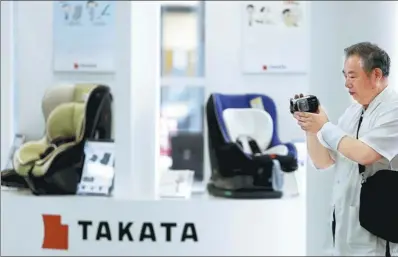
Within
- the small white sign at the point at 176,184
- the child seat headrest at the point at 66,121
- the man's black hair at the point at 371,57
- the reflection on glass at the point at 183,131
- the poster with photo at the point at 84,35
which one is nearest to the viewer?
the man's black hair at the point at 371,57

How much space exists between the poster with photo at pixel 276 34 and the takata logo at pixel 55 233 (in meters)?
1.88

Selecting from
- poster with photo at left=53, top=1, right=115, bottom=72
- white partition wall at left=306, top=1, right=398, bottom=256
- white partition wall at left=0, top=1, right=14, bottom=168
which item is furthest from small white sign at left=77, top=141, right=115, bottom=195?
Answer: white partition wall at left=306, top=1, right=398, bottom=256

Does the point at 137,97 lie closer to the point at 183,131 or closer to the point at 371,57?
the point at 183,131

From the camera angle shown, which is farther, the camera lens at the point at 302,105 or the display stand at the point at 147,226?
the display stand at the point at 147,226

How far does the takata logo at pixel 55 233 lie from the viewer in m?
3.97

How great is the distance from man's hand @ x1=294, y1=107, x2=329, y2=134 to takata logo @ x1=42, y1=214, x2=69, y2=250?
2599 mm

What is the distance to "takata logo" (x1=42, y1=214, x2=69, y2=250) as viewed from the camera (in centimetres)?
397

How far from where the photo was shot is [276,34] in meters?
4.36

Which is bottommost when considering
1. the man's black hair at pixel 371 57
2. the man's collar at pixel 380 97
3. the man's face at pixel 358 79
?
the man's collar at pixel 380 97

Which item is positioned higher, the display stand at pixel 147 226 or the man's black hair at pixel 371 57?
the man's black hair at pixel 371 57

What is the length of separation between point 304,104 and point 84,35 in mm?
2961

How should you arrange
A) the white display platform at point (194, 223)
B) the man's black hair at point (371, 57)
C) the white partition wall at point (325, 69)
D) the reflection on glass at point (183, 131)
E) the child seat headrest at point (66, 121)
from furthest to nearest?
the reflection on glass at point (183, 131)
the child seat headrest at point (66, 121)
the white display platform at point (194, 223)
the white partition wall at point (325, 69)
the man's black hair at point (371, 57)

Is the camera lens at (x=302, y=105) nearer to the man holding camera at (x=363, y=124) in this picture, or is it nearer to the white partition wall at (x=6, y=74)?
the man holding camera at (x=363, y=124)

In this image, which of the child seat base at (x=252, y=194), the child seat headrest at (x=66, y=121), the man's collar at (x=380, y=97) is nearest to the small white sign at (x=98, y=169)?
the child seat headrest at (x=66, y=121)
